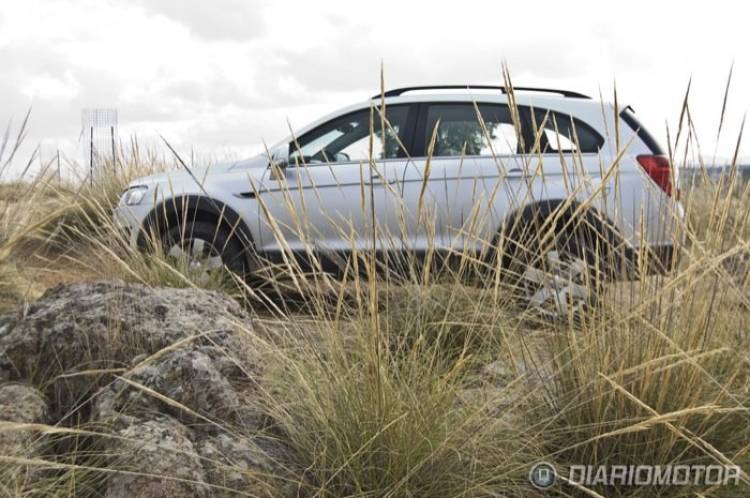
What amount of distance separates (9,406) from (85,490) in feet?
1.51

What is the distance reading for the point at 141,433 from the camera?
2.78 m

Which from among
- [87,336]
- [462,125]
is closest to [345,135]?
[462,125]

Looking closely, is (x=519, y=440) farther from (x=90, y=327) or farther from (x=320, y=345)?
(x=90, y=327)

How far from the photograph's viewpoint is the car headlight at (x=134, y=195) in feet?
24.5

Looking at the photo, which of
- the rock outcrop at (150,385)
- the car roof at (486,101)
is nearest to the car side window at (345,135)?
the car roof at (486,101)

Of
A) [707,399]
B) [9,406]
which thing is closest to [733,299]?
[707,399]

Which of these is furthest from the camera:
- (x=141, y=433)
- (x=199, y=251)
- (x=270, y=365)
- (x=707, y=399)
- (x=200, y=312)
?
(x=199, y=251)

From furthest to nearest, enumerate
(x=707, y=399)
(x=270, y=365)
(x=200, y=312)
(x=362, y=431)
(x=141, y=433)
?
(x=200, y=312) < (x=270, y=365) < (x=707, y=399) < (x=141, y=433) < (x=362, y=431)
